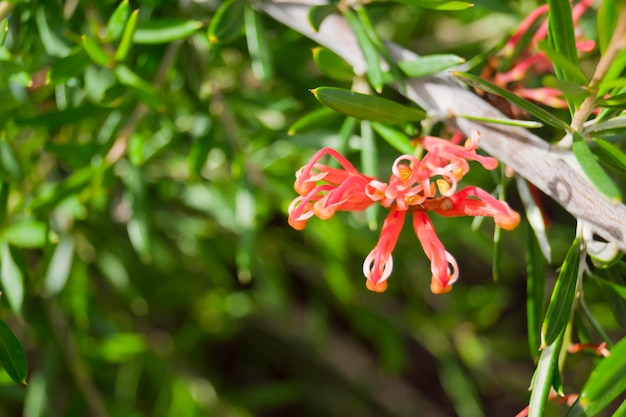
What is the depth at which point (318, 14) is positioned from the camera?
541 millimetres

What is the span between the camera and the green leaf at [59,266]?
82 centimetres

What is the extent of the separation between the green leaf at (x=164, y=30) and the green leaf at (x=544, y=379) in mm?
401

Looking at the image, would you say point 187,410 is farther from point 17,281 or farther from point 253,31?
point 253,31

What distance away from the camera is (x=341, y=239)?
92cm

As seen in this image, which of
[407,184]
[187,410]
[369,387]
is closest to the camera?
[407,184]

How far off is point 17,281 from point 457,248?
0.90 meters

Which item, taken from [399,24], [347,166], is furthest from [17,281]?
[399,24]

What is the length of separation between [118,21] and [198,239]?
481 millimetres

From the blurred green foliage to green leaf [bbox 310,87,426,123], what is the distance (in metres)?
0.14

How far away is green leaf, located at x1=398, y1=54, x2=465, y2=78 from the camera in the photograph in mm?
495

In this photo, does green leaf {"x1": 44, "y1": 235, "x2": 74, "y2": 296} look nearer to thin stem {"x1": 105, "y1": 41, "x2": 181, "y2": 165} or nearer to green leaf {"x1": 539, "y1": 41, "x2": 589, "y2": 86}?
thin stem {"x1": 105, "y1": 41, "x2": 181, "y2": 165}

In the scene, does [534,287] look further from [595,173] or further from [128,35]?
[128,35]

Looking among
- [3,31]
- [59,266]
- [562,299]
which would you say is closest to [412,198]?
[562,299]

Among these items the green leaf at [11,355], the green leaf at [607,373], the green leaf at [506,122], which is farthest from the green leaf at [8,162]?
the green leaf at [607,373]
